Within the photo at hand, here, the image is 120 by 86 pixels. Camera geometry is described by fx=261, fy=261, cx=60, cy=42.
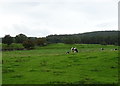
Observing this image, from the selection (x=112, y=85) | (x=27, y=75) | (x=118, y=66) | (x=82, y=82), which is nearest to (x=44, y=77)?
(x=27, y=75)

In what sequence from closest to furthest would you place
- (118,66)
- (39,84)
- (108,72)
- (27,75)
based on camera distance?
(39,84) < (27,75) < (108,72) < (118,66)

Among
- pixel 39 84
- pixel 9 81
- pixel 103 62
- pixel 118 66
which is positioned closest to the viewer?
pixel 39 84

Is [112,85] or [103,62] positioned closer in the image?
[112,85]

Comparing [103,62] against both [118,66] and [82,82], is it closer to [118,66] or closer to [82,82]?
[118,66]

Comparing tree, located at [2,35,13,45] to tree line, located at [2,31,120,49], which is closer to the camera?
tree line, located at [2,31,120,49]

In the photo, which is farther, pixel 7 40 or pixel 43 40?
pixel 43 40

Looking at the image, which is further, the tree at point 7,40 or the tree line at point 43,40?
the tree at point 7,40

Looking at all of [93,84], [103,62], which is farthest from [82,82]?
[103,62]

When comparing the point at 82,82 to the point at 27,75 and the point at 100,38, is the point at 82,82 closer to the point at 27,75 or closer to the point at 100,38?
the point at 27,75

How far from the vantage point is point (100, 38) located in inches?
Answer: 7539

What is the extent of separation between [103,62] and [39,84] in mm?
10981

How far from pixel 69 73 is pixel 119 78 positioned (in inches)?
165

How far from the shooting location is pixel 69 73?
2169cm

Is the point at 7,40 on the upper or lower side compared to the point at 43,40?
upper
